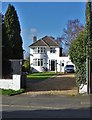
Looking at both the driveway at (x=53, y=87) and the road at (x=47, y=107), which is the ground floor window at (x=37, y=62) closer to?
the driveway at (x=53, y=87)

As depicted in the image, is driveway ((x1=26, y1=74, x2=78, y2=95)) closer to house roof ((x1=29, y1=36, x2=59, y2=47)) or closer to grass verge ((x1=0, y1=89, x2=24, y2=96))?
grass verge ((x1=0, y1=89, x2=24, y2=96))

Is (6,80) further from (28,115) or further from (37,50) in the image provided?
(37,50)

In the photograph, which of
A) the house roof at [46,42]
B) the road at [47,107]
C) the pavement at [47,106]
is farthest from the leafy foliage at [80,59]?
the house roof at [46,42]

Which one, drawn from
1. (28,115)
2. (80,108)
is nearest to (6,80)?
(80,108)

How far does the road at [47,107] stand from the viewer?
1380 cm

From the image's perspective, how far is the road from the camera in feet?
45.3

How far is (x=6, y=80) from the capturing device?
83.6 feet

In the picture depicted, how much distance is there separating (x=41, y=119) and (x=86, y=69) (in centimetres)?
1089

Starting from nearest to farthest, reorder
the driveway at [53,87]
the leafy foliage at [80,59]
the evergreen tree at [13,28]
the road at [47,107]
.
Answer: the road at [47,107]
the leafy foliage at [80,59]
the driveway at [53,87]
the evergreen tree at [13,28]

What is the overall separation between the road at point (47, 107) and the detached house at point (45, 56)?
53213 millimetres

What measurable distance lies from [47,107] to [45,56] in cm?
6059

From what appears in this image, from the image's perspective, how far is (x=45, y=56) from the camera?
77.2 metres

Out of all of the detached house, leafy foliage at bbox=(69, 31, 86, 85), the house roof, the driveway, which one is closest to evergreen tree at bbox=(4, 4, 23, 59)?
the driveway

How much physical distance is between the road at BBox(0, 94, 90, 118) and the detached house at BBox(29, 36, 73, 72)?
53.2m
